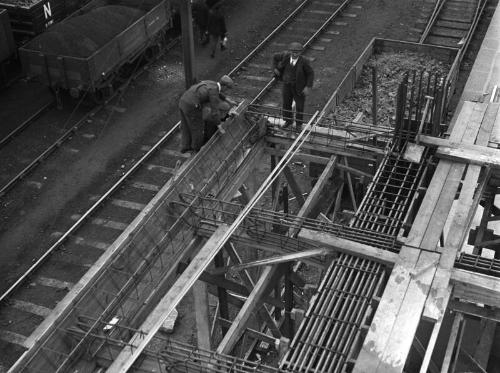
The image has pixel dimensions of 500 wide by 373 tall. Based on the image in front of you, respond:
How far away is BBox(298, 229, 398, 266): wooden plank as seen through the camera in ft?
26.6

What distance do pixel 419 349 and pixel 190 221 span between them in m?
3.36

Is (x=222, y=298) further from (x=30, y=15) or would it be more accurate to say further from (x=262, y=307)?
(x=30, y=15)

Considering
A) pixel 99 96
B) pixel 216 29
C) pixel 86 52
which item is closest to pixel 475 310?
pixel 86 52

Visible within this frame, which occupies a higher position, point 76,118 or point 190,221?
point 190,221

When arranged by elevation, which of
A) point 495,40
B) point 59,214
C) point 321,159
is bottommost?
point 59,214

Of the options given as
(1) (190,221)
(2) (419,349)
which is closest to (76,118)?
(1) (190,221)

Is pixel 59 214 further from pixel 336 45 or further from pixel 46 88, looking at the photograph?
pixel 336 45

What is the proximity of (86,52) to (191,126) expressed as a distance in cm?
802

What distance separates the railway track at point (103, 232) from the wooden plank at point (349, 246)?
1.89m

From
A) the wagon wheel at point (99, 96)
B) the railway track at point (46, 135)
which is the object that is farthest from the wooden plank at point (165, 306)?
the wagon wheel at point (99, 96)

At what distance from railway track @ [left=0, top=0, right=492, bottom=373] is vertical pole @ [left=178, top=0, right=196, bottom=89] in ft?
5.42

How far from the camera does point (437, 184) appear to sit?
30.9 feet

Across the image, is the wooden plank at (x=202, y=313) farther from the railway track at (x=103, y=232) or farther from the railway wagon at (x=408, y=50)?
the railway wagon at (x=408, y=50)

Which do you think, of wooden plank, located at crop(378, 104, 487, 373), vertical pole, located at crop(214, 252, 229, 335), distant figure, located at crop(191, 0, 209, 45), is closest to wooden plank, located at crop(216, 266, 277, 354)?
vertical pole, located at crop(214, 252, 229, 335)
